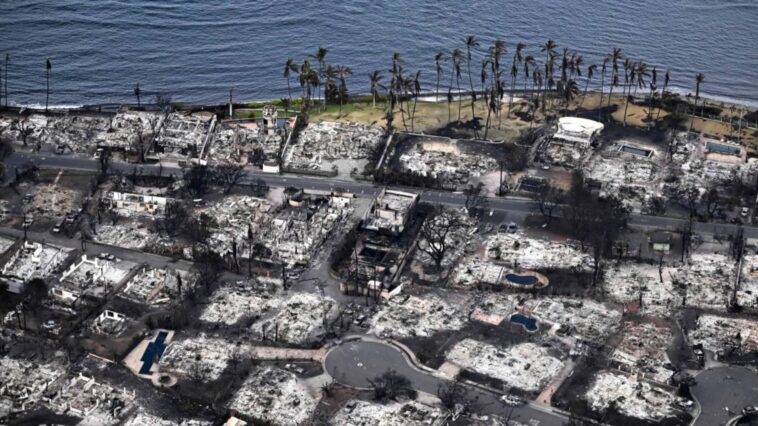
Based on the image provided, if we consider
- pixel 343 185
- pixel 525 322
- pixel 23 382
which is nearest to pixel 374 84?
pixel 343 185

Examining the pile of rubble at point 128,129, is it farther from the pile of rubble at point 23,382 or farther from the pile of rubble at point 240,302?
the pile of rubble at point 23,382

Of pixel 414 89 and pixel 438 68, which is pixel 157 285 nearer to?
pixel 438 68

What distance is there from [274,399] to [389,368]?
9.68 m

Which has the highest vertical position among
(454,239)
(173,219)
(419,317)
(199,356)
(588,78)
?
(588,78)

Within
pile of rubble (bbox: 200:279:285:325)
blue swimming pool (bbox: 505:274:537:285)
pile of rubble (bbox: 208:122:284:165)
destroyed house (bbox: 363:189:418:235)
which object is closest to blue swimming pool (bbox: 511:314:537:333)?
blue swimming pool (bbox: 505:274:537:285)

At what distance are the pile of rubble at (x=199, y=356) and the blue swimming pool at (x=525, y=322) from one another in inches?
898

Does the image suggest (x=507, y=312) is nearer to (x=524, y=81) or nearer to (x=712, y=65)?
(x=524, y=81)

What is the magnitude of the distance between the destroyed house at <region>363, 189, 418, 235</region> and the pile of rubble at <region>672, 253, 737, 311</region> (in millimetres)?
25966

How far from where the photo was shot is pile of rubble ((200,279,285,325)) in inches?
4225

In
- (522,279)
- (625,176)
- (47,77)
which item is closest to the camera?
(522,279)

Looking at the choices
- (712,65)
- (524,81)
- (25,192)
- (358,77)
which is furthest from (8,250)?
(712,65)

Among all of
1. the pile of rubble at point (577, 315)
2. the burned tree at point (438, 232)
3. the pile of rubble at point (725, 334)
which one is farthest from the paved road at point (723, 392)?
the burned tree at point (438, 232)

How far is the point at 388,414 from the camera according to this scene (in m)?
94.8

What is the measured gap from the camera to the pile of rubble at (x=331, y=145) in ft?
442
